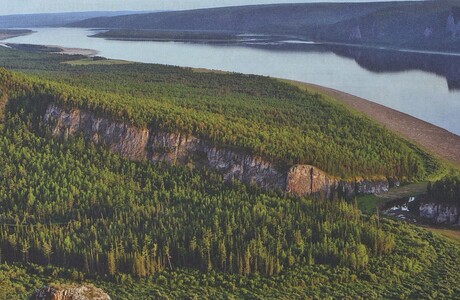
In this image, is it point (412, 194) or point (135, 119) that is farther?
point (135, 119)

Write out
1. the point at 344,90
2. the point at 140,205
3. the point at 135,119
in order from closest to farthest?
the point at 140,205, the point at 135,119, the point at 344,90

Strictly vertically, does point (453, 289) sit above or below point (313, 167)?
below

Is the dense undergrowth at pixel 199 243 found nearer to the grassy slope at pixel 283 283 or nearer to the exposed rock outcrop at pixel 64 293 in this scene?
the grassy slope at pixel 283 283

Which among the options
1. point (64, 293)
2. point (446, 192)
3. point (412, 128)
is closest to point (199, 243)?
point (64, 293)

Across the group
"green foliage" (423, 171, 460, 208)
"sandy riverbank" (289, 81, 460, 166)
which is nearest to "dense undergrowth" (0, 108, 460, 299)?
"green foliage" (423, 171, 460, 208)

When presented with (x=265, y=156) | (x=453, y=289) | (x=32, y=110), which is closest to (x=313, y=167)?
(x=265, y=156)

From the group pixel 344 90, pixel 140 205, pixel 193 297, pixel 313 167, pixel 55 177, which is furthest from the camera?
pixel 344 90

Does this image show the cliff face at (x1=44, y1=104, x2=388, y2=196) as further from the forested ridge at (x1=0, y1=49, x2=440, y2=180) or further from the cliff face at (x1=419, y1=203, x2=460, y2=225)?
the cliff face at (x1=419, y1=203, x2=460, y2=225)

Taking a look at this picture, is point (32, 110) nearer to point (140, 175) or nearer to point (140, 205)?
point (140, 175)
